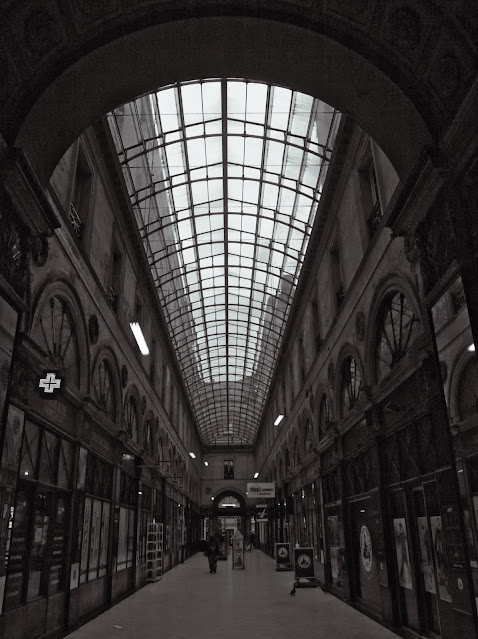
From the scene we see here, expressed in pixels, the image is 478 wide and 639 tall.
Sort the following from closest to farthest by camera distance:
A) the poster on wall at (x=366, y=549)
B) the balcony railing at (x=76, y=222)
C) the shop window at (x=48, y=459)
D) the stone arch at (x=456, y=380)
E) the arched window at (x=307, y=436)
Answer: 1. the stone arch at (x=456, y=380)
2. the shop window at (x=48, y=459)
3. the poster on wall at (x=366, y=549)
4. the balcony railing at (x=76, y=222)
5. the arched window at (x=307, y=436)

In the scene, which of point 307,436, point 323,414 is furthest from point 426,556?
point 307,436

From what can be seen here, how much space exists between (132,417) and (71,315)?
768 centimetres

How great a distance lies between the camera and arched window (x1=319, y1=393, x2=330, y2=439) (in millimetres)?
17469

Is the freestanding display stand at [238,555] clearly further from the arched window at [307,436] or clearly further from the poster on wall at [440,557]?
the poster on wall at [440,557]

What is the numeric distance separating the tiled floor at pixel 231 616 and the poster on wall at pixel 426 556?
1.35 meters

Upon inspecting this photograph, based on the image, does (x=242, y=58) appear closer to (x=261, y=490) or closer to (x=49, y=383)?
(x=49, y=383)

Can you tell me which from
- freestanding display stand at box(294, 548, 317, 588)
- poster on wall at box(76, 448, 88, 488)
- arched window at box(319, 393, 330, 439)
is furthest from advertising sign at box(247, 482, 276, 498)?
poster on wall at box(76, 448, 88, 488)

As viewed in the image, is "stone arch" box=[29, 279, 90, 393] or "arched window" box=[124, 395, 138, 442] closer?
"stone arch" box=[29, 279, 90, 393]

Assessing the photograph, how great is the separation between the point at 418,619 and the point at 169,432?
20.5m

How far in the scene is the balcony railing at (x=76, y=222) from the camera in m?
12.0

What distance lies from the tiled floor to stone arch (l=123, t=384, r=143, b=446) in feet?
16.5

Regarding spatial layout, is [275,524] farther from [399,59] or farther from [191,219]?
[399,59]

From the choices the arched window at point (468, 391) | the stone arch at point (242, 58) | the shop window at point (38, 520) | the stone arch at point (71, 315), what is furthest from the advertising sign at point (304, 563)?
the stone arch at point (242, 58)

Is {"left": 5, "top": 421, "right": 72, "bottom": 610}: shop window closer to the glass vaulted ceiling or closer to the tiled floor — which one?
the tiled floor
